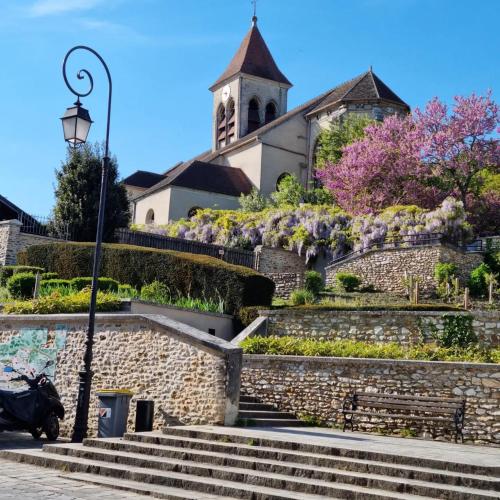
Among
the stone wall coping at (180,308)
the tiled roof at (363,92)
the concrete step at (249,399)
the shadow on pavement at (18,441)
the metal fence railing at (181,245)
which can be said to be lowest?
the shadow on pavement at (18,441)

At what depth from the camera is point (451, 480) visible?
8.20m

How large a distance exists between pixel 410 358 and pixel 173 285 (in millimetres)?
8425

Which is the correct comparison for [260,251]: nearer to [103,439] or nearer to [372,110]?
[372,110]

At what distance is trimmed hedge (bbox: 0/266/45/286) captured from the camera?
72.5 ft

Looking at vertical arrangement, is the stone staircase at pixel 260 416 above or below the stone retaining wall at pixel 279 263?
below

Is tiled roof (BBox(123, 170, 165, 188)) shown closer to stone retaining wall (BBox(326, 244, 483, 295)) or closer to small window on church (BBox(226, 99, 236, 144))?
small window on church (BBox(226, 99, 236, 144))

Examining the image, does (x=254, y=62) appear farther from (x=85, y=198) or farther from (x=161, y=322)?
(x=161, y=322)

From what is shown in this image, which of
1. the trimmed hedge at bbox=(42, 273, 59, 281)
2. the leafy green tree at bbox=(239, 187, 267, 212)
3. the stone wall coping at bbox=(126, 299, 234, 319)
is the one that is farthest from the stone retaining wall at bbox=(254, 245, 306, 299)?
the leafy green tree at bbox=(239, 187, 267, 212)

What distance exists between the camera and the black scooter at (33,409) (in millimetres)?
11922

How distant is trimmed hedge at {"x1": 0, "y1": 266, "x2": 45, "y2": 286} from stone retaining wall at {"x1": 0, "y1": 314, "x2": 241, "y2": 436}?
6.51 metres

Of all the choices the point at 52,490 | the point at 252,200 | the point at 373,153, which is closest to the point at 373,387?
the point at 52,490

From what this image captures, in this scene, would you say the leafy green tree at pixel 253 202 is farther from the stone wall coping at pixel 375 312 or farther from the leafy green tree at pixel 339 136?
the stone wall coping at pixel 375 312

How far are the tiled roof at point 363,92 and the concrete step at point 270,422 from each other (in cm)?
3330

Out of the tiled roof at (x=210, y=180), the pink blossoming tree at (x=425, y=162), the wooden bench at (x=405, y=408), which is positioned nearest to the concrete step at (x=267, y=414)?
the wooden bench at (x=405, y=408)
